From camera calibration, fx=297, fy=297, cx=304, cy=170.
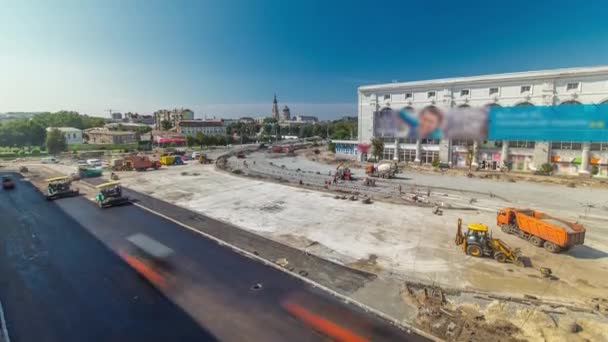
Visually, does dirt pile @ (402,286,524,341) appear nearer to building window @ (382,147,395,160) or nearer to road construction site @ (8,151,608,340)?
road construction site @ (8,151,608,340)

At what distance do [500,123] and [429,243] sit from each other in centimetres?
4121

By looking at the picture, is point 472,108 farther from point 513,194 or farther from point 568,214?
point 568,214

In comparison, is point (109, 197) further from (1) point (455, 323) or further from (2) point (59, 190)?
(1) point (455, 323)

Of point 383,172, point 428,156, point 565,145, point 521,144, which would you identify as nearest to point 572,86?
point 565,145

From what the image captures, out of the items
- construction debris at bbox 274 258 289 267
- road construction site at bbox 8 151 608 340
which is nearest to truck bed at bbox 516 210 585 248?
road construction site at bbox 8 151 608 340

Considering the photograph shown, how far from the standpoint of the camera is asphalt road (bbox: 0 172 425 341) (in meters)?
11.1

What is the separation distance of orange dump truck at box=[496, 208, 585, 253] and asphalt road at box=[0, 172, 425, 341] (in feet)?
43.6

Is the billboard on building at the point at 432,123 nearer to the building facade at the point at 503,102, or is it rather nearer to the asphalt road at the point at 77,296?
the building facade at the point at 503,102

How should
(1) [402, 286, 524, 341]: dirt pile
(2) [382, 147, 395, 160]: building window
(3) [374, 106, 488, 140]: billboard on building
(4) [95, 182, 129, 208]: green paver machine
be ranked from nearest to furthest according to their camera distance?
1. (1) [402, 286, 524, 341]: dirt pile
2. (4) [95, 182, 129, 208]: green paver machine
3. (3) [374, 106, 488, 140]: billboard on building
4. (2) [382, 147, 395, 160]: building window

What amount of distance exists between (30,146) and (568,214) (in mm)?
129631

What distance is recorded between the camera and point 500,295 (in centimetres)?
1361

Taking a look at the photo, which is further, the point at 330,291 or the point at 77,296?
the point at 330,291

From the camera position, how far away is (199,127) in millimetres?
153000

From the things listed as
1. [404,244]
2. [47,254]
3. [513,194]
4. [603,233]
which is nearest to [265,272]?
[404,244]
